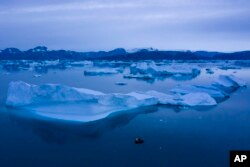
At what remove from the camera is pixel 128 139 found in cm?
577

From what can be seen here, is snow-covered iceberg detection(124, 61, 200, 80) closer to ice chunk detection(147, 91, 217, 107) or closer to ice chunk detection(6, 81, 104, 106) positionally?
ice chunk detection(147, 91, 217, 107)

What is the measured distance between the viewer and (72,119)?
268 inches

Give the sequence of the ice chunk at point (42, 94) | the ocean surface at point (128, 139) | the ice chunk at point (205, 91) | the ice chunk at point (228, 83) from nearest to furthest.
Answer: the ocean surface at point (128, 139) → the ice chunk at point (42, 94) → the ice chunk at point (205, 91) → the ice chunk at point (228, 83)

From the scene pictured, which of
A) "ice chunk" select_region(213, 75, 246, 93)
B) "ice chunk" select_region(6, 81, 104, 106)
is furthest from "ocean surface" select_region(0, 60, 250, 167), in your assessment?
"ice chunk" select_region(213, 75, 246, 93)

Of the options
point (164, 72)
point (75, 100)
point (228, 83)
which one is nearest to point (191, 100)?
point (75, 100)

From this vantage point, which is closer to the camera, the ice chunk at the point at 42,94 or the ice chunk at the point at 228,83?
the ice chunk at the point at 42,94

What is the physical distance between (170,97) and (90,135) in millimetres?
4070

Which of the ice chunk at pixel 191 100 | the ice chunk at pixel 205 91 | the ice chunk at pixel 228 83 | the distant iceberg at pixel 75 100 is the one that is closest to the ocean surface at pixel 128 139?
the distant iceberg at pixel 75 100

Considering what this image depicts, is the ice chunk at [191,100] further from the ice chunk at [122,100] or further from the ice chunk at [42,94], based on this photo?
the ice chunk at [42,94]

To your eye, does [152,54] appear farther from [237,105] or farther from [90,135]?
[90,135]

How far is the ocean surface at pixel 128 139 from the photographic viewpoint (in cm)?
478

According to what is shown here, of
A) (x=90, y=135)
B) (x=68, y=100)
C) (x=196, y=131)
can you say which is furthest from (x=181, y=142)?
(x=68, y=100)

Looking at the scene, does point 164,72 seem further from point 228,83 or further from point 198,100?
point 198,100

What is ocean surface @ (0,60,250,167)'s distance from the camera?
4781 mm
